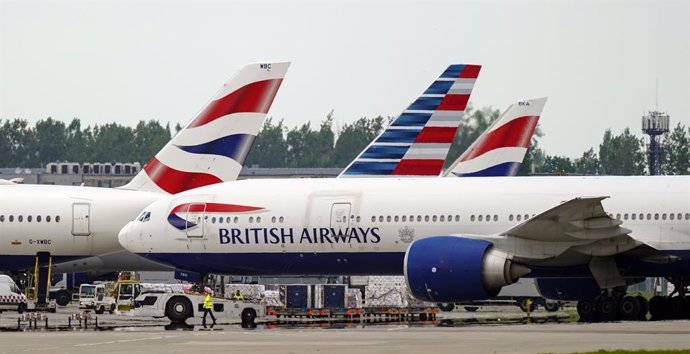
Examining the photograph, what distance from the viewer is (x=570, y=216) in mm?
34625

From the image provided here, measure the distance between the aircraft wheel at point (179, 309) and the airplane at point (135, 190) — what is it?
6.71 m

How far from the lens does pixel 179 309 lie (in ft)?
124

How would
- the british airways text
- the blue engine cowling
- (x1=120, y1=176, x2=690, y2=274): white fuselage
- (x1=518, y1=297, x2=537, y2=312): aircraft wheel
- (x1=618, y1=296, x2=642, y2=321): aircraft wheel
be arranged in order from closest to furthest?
(x1=618, y1=296, x2=642, y2=321): aircraft wheel
(x1=120, y1=176, x2=690, y2=274): white fuselage
the blue engine cowling
the british airways text
(x1=518, y1=297, x2=537, y2=312): aircraft wheel

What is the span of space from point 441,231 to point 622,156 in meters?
90.2

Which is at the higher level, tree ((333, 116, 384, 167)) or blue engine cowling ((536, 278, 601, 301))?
tree ((333, 116, 384, 167))

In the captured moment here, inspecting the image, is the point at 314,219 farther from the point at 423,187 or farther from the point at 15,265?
the point at 15,265

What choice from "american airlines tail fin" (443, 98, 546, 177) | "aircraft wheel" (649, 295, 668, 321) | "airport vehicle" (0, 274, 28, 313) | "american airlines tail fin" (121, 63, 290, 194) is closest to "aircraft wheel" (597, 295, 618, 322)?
"aircraft wheel" (649, 295, 668, 321)

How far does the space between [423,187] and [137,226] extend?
7.67m

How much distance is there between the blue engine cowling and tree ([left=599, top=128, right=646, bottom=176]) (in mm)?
84899

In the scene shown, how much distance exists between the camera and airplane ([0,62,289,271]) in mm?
44094

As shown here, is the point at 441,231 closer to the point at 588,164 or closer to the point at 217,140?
the point at 217,140

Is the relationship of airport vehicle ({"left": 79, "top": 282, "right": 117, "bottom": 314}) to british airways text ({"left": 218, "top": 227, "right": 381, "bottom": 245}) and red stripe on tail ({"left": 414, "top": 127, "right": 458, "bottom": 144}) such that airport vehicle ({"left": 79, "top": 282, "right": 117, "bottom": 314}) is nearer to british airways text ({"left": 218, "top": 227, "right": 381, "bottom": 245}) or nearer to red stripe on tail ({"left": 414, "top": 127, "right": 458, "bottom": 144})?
red stripe on tail ({"left": 414, "top": 127, "right": 458, "bottom": 144})

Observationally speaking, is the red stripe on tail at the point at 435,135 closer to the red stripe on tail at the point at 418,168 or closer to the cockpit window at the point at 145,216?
the red stripe on tail at the point at 418,168

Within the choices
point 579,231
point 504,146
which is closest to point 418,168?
point 504,146
